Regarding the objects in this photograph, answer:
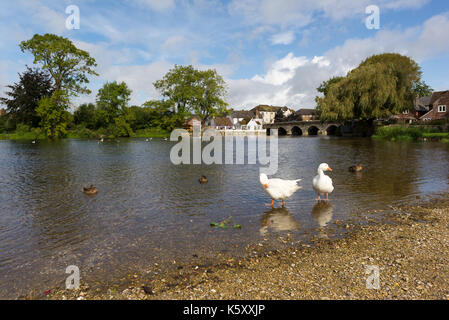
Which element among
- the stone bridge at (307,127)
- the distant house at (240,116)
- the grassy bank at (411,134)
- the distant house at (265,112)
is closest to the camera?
the grassy bank at (411,134)

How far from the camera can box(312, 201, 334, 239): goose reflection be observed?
25.3 ft

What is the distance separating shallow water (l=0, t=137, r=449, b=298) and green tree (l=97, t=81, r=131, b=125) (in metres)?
59.6

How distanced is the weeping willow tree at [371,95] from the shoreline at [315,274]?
46.3 meters

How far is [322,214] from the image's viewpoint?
29.4 ft

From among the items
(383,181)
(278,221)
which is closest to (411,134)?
(383,181)

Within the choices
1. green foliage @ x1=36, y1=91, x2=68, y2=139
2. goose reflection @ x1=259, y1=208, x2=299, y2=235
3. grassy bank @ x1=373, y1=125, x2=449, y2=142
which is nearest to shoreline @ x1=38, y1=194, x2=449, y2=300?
goose reflection @ x1=259, y1=208, x2=299, y2=235

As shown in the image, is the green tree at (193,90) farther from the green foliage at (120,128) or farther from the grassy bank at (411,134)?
the grassy bank at (411,134)

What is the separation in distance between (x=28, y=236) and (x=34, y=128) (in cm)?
6933

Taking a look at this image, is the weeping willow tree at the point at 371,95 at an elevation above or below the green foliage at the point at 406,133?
above

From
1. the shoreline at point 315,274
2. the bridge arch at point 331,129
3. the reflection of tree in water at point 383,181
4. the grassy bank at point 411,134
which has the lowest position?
the shoreline at point 315,274

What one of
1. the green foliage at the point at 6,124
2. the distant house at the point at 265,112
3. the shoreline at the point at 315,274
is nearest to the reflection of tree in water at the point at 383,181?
the shoreline at the point at 315,274

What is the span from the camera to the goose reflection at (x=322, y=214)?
7.72 metres

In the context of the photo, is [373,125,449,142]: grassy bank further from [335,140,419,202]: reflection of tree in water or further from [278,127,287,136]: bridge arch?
[278,127,287,136]: bridge arch
